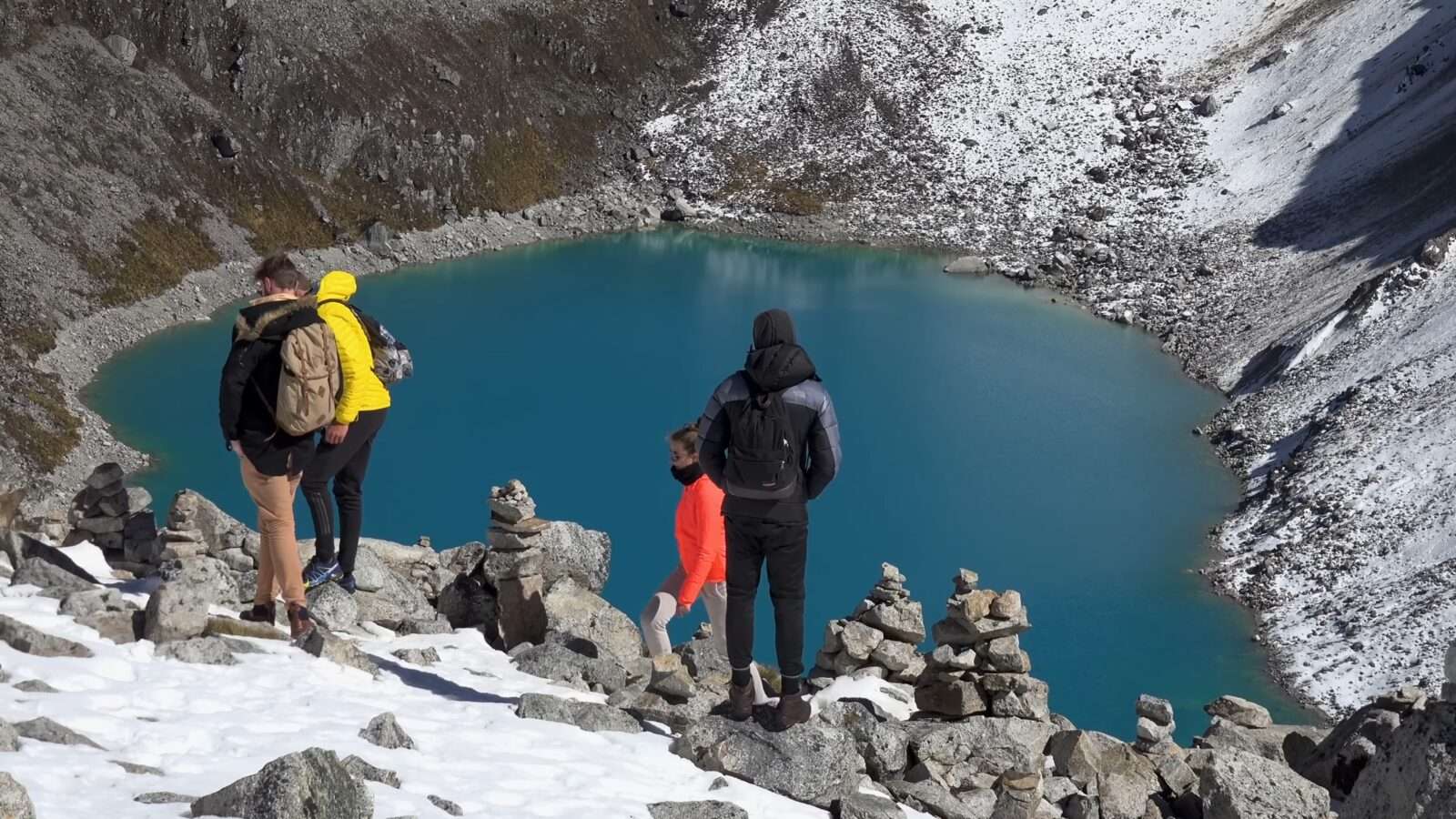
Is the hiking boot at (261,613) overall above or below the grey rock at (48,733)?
above

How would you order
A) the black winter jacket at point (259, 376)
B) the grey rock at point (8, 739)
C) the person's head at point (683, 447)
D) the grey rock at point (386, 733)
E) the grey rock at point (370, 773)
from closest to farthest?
1. the grey rock at point (8, 739)
2. the grey rock at point (370, 773)
3. the grey rock at point (386, 733)
4. the black winter jacket at point (259, 376)
5. the person's head at point (683, 447)

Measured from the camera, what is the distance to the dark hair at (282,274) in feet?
35.9

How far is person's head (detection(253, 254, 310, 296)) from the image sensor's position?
430 inches

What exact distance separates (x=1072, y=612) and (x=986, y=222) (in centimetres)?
3145

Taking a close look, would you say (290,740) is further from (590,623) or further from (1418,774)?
A: (1418,774)

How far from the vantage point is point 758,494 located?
9.92 metres

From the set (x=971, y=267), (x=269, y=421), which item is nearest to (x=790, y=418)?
(x=269, y=421)

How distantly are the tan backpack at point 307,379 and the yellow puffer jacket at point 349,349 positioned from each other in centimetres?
63

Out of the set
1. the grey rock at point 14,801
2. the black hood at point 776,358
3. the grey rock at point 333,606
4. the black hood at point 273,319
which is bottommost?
the grey rock at point 14,801

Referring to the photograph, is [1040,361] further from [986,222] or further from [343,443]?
[343,443]

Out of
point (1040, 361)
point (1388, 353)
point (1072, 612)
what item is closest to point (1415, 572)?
point (1072, 612)

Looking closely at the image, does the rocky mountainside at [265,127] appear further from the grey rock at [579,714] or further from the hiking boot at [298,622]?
the grey rock at [579,714]

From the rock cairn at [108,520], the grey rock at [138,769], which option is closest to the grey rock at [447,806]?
the grey rock at [138,769]

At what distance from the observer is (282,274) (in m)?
10.9
